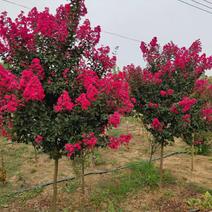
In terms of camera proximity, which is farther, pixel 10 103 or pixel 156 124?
pixel 156 124

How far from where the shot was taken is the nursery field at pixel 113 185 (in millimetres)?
5230

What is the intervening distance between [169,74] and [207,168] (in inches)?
136

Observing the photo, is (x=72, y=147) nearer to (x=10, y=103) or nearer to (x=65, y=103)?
(x=65, y=103)

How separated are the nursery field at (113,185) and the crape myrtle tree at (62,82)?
171 centimetres

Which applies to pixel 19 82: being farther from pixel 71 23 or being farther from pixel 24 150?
pixel 24 150

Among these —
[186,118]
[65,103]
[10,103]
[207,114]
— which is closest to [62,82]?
[65,103]

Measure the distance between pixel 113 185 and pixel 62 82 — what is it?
3.17 metres

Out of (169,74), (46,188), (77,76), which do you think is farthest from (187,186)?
(77,76)

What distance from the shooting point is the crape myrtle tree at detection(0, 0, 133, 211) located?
332 centimetres

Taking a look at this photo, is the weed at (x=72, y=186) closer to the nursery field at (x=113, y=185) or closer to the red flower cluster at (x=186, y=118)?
the nursery field at (x=113, y=185)

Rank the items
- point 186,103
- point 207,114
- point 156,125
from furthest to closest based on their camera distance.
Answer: point 207,114
point 156,125
point 186,103

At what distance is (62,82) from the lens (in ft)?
11.5

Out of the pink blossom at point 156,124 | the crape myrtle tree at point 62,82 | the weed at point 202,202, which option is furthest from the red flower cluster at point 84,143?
the weed at point 202,202

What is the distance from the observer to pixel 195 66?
530 cm
